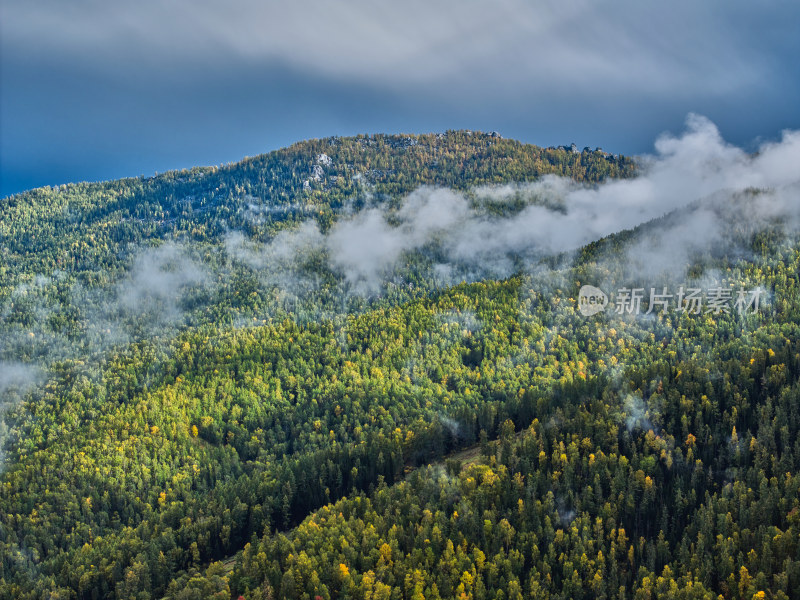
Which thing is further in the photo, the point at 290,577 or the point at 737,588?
the point at 290,577

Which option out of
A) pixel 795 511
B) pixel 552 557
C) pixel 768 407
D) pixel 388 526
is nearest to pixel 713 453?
pixel 768 407

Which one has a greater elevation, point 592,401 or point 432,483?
point 592,401

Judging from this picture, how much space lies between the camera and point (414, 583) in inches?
5295

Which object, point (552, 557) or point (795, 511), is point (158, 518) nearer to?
point (552, 557)

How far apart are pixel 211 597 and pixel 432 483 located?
58018 mm

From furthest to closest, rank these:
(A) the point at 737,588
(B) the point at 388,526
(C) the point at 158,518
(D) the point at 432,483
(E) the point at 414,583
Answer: (C) the point at 158,518, (D) the point at 432,483, (B) the point at 388,526, (E) the point at 414,583, (A) the point at 737,588

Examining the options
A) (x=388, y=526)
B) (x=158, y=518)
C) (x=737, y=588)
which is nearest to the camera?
(x=737, y=588)

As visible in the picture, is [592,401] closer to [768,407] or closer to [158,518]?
[768,407]

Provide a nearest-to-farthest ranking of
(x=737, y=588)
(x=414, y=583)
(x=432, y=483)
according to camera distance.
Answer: (x=737, y=588)
(x=414, y=583)
(x=432, y=483)

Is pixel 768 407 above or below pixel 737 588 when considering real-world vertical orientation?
above

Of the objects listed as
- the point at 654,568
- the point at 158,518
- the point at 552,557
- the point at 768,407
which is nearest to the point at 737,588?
the point at 654,568

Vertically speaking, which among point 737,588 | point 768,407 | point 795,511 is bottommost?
point 737,588

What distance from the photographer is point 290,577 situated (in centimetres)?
13738

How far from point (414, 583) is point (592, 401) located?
8496cm
